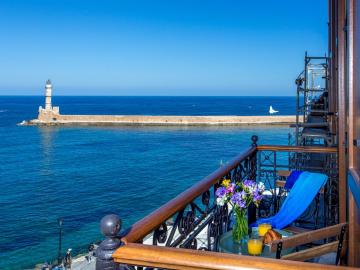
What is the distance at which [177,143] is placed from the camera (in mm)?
43188

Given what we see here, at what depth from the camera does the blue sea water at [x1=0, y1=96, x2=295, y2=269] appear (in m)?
16.4

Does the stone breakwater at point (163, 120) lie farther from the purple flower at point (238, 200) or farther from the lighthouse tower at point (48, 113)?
the purple flower at point (238, 200)

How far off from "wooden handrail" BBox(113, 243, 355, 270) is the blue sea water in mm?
13994

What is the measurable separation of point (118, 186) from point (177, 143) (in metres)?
Result: 19.2

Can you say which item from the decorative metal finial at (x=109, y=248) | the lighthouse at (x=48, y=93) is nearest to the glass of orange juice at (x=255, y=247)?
the decorative metal finial at (x=109, y=248)

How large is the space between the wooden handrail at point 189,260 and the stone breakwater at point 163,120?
61.1 metres

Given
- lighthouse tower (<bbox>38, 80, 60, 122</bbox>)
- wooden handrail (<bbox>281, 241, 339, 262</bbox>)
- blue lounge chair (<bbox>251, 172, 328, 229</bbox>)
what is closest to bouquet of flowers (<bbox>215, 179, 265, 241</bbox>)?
wooden handrail (<bbox>281, 241, 339, 262</bbox>)

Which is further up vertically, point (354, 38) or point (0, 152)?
→ point (354, 38)

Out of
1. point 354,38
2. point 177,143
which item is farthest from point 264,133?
point 354,38

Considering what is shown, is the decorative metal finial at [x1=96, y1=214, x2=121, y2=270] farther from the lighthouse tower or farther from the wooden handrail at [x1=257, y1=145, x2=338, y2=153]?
the lighthouse tower

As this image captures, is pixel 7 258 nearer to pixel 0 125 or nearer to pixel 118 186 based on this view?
pixel 118 186

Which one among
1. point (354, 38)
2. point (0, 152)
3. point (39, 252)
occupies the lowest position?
point (39, 252)

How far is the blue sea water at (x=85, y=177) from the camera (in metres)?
16.4

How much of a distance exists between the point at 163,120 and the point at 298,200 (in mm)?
59818
